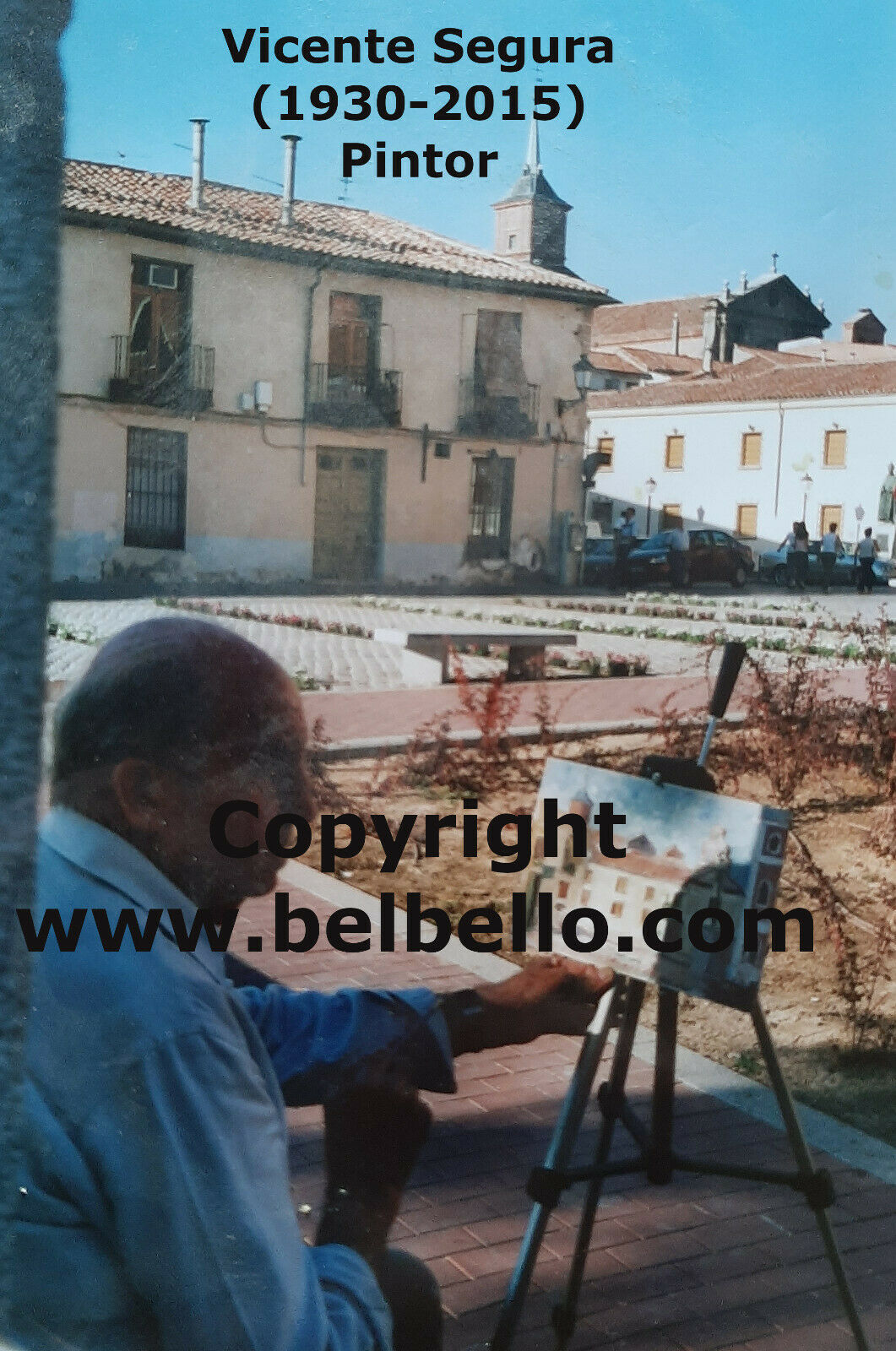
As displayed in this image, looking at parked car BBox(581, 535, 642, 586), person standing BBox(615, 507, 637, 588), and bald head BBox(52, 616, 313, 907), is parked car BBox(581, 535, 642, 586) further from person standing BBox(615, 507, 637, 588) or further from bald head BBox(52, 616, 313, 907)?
bald head BBox(52, 616, 313, 907)

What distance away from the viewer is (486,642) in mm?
2486

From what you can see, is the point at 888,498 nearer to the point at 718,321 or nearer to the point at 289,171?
the point at 718,321

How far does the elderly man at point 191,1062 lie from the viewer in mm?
1450

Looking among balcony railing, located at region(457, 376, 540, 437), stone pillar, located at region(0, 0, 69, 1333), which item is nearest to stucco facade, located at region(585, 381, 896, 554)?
balcony railing, located at region(457, 376, 540, 437)

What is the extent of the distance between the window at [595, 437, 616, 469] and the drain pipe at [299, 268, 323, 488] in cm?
46

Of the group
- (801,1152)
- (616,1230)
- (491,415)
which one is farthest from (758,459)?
(616,1230)

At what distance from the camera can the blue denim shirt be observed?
4.74ft

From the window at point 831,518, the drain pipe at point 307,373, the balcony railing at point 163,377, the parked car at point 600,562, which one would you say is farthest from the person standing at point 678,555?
the balcony railing at point 163,377

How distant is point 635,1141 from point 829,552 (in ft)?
3.30

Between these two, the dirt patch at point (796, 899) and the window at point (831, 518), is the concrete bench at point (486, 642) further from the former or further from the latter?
the window at point (831, 518)

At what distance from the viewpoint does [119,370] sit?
2129 mm

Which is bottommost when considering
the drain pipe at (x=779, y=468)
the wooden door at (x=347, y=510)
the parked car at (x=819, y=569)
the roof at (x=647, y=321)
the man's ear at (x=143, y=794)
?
the man's ear at (x=143, y=794)

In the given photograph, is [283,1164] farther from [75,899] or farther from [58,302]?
[58,302]

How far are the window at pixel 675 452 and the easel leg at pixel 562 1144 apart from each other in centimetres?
81
